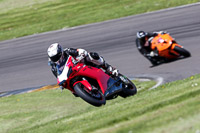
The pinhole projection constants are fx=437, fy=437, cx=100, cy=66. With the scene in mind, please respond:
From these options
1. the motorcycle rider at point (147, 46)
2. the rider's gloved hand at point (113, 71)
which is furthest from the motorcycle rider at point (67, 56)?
the motorcycle rider at point (147, 46)

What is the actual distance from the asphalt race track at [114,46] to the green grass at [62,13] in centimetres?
133

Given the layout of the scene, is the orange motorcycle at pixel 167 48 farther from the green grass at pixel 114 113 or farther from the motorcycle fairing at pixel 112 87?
the motorcycle fairing at pixel 112 87

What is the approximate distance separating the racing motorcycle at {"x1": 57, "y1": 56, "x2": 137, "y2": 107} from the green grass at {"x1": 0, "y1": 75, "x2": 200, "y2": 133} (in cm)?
33

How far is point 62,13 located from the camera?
27.5m

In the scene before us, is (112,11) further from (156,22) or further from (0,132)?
(0,132)

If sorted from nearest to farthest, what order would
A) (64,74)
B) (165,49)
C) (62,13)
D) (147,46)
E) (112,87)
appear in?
(64,74)
(112,87)
(165,49)
(147,46)
(62,13)

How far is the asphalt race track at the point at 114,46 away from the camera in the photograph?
13656mm

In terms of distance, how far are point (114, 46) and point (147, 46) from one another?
10.9ft

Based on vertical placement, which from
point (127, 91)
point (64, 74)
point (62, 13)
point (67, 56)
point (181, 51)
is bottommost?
point (62, 13)

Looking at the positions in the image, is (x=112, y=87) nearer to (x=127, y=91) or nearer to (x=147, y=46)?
(x=127, y=91)

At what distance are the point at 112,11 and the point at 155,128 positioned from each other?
19525 mm

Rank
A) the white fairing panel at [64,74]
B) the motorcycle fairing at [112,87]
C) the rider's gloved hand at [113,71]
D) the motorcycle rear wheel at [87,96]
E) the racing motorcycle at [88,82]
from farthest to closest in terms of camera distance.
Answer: the rider's gloved hand at [113,71]
the motorcycle fairing at [112,87]
the white fairing panel at [64,74]
the racing motorcycle at [88,82]
the motorcycle rear wheel at [87,96]

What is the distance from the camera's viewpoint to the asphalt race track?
13.7 meters

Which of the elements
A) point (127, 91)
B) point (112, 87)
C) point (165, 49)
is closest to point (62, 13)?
point (165, 49)
